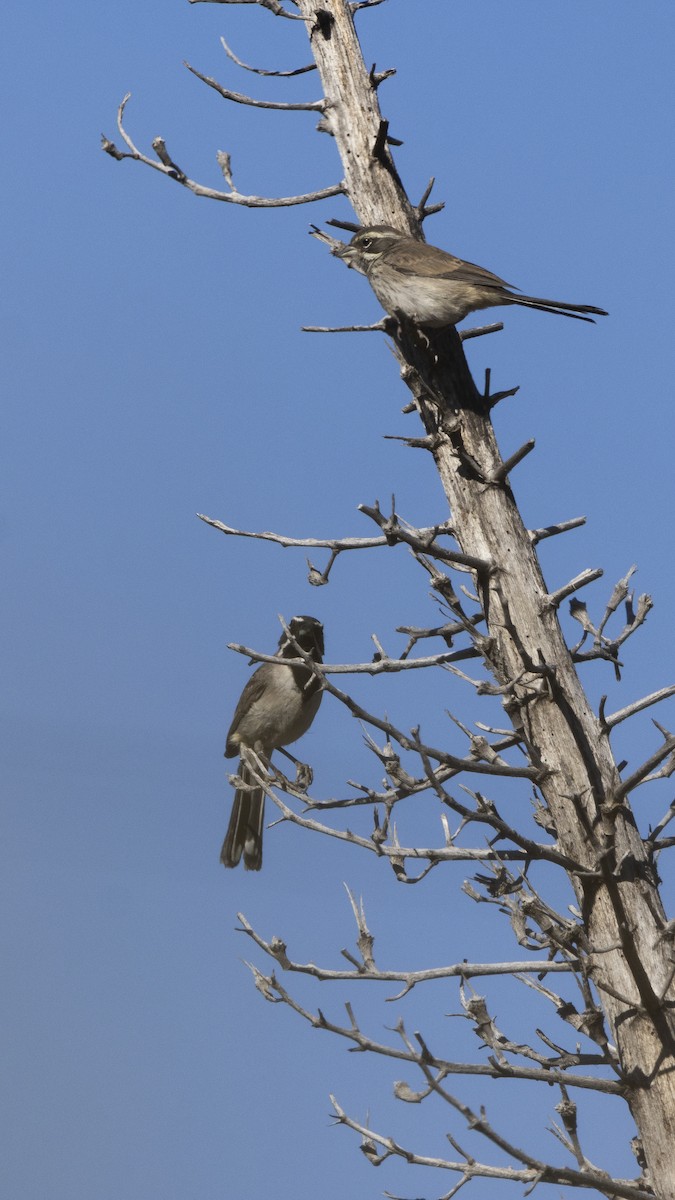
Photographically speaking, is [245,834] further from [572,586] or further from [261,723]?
[572,586]

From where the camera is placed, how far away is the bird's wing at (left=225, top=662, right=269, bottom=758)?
12.2 metres

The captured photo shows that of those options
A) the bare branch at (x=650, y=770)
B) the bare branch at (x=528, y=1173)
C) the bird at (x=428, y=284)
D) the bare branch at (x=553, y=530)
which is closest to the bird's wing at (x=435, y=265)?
the bird at (x=428, y=284)

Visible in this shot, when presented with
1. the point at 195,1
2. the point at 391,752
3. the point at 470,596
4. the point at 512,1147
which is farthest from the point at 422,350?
the point at 512,1147

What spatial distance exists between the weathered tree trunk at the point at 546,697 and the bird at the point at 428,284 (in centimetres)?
16

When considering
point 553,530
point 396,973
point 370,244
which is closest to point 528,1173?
point 396,973

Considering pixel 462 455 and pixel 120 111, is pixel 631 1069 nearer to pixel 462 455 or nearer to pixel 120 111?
pixel 462 455

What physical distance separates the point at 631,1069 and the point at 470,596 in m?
2.62

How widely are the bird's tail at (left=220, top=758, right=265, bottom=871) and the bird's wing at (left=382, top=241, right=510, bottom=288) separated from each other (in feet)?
19.5

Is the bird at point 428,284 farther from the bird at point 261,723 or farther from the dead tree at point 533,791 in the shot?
the bird at point 261,723

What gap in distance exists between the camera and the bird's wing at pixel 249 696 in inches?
479

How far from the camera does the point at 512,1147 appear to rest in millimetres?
5730

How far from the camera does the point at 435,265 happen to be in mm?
7633

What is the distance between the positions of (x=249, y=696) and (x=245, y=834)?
4.29ft

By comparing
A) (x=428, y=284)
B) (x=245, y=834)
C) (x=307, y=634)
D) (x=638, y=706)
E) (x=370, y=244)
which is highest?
(x=307, y=634)
